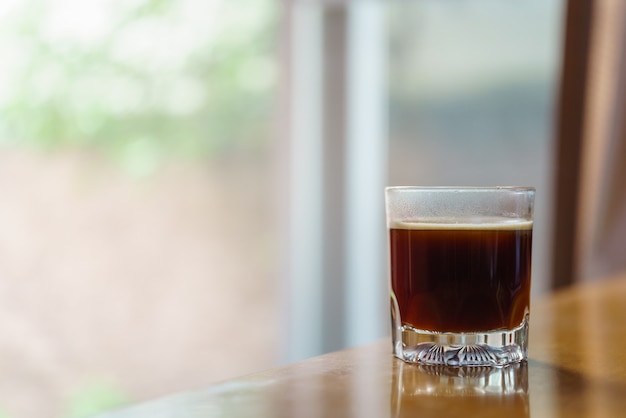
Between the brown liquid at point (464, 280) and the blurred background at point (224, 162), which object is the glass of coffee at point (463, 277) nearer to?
the brown liquid at point (464, 280)

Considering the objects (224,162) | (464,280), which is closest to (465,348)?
(464,280)

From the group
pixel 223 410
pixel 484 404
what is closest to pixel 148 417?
pixel 223 410

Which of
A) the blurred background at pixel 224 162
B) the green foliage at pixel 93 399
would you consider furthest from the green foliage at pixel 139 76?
the green foliage at pixel 93 399

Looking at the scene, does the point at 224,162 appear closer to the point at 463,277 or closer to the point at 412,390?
the point at 463,277

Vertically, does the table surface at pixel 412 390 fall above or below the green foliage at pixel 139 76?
below

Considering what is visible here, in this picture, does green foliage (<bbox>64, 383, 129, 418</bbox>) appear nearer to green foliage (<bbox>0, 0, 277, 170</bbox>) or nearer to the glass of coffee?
green foliage (<bbox>0, 0, 277, 170</bbox>)

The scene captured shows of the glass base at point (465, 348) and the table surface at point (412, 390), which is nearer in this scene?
the table surface at point (412, 390)

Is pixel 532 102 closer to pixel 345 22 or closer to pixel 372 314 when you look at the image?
pixel 345 22
